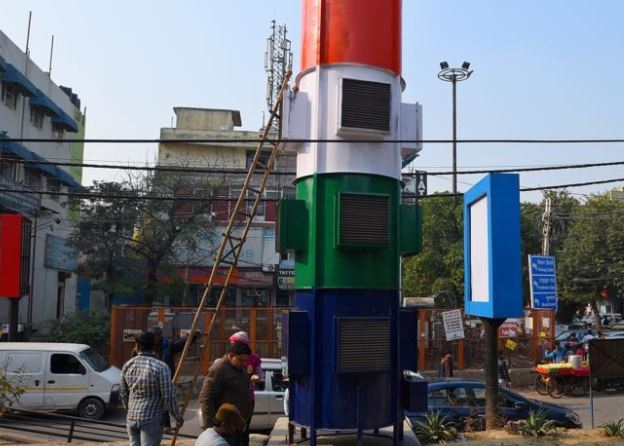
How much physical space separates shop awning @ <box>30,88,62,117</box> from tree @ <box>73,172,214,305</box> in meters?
5.21

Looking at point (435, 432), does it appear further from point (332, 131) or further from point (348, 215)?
point (332, 131)

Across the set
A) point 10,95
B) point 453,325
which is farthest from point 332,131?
point 10,95

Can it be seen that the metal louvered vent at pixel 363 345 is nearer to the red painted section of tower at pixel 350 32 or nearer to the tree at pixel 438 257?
the red painted section of tower at pixel 350 32

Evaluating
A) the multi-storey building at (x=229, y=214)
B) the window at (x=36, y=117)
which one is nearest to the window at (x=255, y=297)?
the multi-storey building at (x=229, y=214)

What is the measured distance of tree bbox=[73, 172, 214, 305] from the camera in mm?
29828

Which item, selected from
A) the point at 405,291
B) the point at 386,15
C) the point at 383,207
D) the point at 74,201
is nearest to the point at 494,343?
the point at 383,207

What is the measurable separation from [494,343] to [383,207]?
2788 millimetres

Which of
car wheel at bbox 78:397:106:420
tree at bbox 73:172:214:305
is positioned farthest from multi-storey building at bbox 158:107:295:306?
car wheel at bbox 78:397:106:420

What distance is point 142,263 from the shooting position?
A: 31.0 meters

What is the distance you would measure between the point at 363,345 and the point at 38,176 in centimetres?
2956

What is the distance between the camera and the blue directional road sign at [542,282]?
2084cm

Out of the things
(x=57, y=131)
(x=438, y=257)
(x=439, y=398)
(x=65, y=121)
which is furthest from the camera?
(x=57, y=131)

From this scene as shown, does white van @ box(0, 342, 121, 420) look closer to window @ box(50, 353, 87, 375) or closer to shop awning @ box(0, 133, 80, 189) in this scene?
window @ box(50, 353, 87, 375)

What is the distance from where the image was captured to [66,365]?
15141 mm
